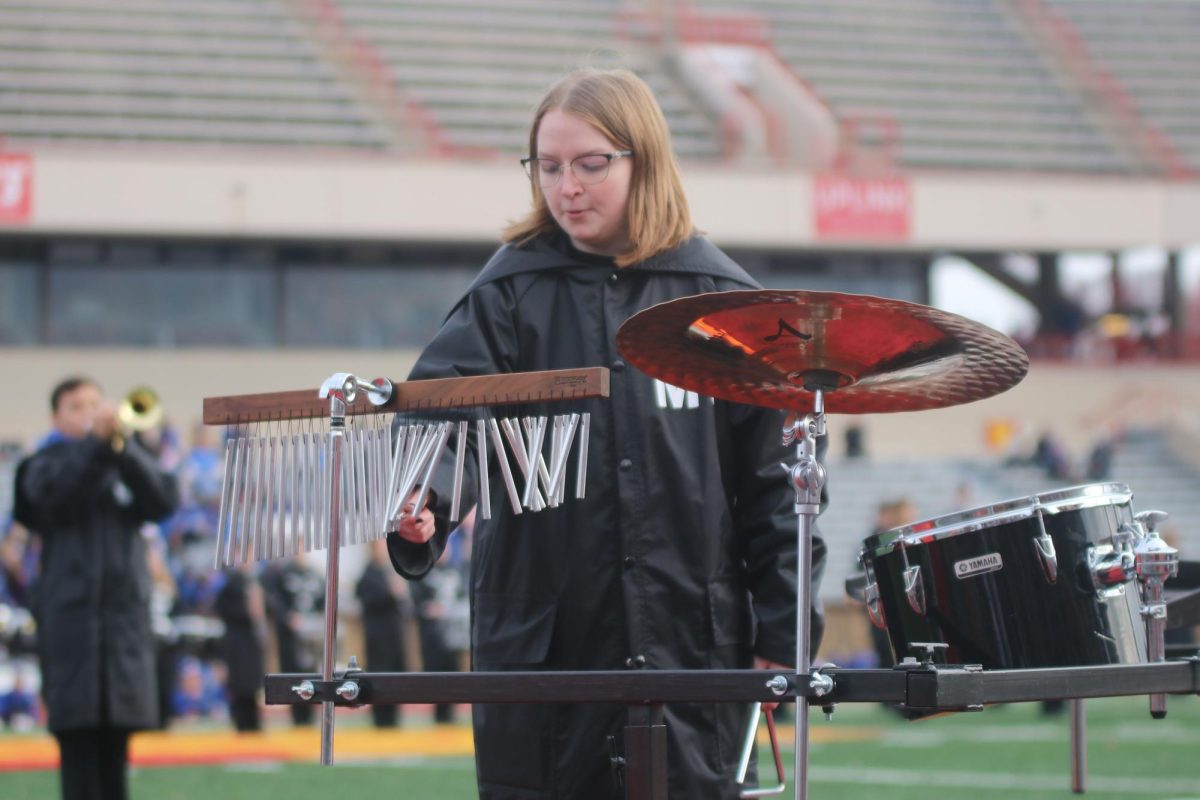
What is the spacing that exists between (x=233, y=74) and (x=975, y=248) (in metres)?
12.4

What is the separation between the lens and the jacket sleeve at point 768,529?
333 cm

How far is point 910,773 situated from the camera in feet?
29.8

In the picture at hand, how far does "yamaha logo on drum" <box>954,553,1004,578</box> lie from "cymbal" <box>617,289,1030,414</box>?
304 millimetres

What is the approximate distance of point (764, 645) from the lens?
3.35 meters

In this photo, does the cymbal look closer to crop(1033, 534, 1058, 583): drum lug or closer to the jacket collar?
crop(1033, 534, 1058, 583): drum lug

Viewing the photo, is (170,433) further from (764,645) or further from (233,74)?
(764,645)

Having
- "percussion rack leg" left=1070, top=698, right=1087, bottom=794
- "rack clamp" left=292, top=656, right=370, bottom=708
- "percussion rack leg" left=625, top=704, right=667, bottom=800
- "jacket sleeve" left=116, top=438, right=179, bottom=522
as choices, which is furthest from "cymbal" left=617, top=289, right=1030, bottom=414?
"jacket sleeve" left=116, top=438, right=179, bottom=522

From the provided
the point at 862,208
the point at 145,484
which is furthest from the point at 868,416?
the point at 145,484

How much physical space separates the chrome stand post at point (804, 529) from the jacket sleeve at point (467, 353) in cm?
60

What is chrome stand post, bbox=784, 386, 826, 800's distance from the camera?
2760mm

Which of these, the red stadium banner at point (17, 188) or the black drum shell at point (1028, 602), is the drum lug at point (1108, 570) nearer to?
the black drum shell at point (1028, 602)

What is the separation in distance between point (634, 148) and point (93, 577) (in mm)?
3679

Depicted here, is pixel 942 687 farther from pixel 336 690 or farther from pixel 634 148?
pixel 634 148

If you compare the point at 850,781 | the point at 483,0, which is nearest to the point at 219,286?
the point at 483,0
